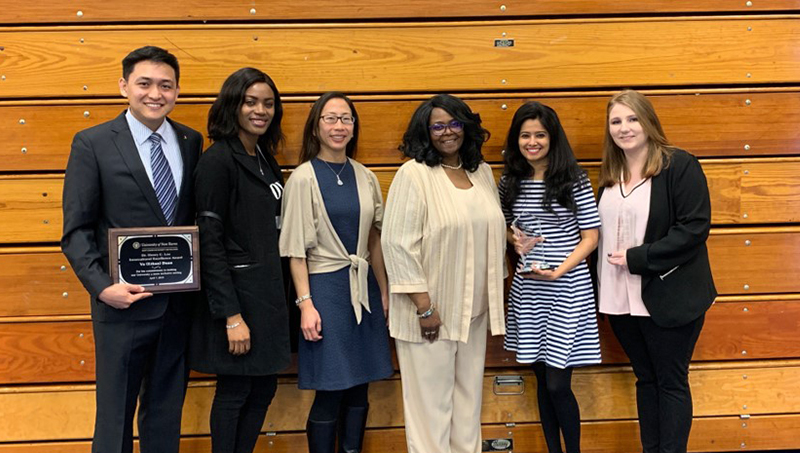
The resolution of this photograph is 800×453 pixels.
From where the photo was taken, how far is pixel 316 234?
2.39 meters

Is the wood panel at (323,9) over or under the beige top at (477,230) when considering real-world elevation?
over

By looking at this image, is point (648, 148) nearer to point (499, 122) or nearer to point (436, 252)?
point (499, 122)

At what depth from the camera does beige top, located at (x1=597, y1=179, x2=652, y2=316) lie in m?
2.46

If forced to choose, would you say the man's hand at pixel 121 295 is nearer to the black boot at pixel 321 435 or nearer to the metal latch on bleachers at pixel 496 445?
the black boot at pixel 321 435

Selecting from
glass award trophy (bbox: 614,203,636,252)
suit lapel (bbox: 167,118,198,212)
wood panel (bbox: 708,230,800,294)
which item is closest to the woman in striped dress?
glass award trophy (bbox: 614,203,636,252)

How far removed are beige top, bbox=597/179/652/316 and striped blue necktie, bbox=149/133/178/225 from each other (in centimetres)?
178

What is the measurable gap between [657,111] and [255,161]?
1.98 meters

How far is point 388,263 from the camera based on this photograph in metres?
2.35

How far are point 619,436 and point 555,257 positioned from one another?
1193 mm

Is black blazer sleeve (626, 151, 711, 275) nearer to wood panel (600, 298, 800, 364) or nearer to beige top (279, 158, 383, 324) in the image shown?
wood panel (600, 298, 800, 364)

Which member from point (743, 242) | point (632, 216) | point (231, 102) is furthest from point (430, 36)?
point (743, 242)

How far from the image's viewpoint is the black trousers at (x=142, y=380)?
6.89 ft

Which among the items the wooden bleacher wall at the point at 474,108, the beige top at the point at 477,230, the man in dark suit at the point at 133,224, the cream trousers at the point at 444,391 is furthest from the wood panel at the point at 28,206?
the beige top at the point at 477,230

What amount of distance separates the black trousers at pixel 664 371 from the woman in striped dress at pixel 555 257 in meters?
0.21
